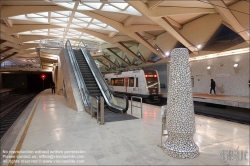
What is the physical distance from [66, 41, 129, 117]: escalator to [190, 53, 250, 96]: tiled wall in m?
9.42

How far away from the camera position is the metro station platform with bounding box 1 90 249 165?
3164 millimetres

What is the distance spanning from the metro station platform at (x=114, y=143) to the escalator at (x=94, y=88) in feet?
5.81

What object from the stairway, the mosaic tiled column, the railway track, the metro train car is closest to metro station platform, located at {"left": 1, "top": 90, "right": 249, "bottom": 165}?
the mosaic tiled column

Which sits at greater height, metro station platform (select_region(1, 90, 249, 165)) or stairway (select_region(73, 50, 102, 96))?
stairway (select_region(73, 50, 102, 96))

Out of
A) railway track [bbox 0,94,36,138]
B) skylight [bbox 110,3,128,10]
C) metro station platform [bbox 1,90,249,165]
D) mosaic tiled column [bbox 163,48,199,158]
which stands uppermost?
skylight [bbox 110,3,128,10]

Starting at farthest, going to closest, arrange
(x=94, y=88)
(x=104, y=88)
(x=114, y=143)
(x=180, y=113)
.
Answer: (x=94, y=88) → (x=104, y=88) → (x=114, y=143) → (x=180, y=113)

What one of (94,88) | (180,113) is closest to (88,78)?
(94,88)

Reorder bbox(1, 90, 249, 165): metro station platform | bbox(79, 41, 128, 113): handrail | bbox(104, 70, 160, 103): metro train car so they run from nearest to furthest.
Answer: bbox(1, 90, 249, 165): metro station platform
bbox(79, 41, 128, 113): handrail
bbox(104, 70, 160, 103): metro train car

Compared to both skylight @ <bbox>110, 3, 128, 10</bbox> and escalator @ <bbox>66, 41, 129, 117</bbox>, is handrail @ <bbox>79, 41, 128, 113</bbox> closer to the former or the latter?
escalator @ <bbox>66, 41, 129, 117</bbox>

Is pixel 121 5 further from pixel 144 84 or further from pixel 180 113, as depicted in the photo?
pixel 180 113

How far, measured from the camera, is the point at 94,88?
9.39m

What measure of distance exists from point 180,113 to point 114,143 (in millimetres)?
1712

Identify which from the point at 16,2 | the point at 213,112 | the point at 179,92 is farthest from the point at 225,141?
the point at 16,2

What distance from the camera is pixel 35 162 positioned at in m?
3.10
